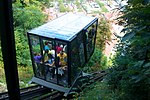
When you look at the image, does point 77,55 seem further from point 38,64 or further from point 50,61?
point 38,64

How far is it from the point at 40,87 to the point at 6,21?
652 cm

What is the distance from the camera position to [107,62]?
1302 centimetres

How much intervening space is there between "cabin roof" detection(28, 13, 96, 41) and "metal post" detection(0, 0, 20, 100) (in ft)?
17.3

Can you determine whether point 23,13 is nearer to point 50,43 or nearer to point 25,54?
point 25,54

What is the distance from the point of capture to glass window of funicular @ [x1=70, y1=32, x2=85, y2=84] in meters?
7.38

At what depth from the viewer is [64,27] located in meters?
7.89

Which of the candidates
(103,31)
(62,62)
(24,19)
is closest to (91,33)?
(62,62)

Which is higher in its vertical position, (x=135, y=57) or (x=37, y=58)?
(x=135, y=57)

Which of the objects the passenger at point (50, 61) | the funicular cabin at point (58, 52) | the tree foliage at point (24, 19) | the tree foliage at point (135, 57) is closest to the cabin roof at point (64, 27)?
the funicular cabin at point (58, 52)

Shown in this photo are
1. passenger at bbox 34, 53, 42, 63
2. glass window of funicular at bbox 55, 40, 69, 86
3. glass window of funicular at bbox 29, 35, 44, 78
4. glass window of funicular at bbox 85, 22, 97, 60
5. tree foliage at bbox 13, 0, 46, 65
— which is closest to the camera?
glass window of funicular at bbox 55, 40, 69, 86

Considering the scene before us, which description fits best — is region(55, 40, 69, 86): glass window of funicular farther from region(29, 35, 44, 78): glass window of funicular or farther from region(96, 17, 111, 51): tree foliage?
region(96, 17, 111, 51): tree foliage

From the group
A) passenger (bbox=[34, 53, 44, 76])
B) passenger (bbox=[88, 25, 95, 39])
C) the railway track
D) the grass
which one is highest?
passenger (bbox=[88, 25, 95, 39])

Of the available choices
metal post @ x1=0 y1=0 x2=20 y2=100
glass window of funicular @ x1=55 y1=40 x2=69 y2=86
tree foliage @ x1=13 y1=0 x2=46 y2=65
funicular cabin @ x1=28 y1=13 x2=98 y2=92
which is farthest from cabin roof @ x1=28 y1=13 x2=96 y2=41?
metal post @ x1=0 y1=0 x2=20 y2=100

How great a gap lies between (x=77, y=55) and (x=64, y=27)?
35.6 inches
